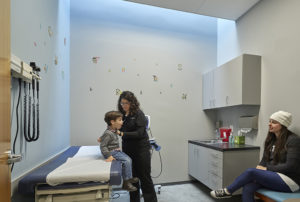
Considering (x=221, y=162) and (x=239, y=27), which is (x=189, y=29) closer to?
(x=239, y=27)

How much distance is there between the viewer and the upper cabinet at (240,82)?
2291 mm

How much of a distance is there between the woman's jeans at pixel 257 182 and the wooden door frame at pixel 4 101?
2003mm

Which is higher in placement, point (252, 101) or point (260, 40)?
point (260, 40)

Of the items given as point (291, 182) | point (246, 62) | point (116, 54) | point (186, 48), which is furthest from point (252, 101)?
point (116, 54)

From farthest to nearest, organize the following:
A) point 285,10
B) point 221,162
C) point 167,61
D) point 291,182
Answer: point 167,61
point 221,162
point 285,10
point 291,182

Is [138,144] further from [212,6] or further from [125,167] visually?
[212,6]

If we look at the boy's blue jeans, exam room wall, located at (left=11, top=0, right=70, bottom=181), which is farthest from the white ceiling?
the boy's blue jeans

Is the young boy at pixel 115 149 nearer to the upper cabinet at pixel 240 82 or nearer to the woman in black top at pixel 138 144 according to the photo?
the woman in black top at pixel 138 144

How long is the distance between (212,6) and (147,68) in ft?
4.70

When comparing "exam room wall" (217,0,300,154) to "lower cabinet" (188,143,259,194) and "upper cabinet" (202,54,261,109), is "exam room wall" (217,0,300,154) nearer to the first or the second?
"upper cabinet" (202,54,261,109)

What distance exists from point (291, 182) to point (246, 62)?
60.6 inches

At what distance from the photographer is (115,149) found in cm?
180

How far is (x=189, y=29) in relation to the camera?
10.4 feet

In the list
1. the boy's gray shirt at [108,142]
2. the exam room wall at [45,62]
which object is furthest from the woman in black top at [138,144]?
the exam room wall at [45,62]
